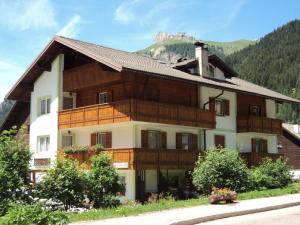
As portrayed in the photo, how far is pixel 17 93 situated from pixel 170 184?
14971 millimetres

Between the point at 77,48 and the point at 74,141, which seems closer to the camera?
the point at 77,48

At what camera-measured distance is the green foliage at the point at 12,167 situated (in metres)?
17.8

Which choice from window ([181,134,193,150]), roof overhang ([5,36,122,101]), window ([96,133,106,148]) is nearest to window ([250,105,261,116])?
window ([181,134,193,150])

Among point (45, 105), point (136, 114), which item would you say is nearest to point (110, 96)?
point (136, 114)

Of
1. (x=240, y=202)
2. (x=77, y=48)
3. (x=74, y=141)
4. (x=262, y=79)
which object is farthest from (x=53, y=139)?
(x=262, y=79)

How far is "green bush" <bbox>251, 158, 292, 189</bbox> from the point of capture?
3038cm

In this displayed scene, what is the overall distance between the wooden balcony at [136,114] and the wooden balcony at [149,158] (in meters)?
1.78

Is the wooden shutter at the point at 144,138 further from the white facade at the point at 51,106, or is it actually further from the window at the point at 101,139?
the white facade at the point at 51,106

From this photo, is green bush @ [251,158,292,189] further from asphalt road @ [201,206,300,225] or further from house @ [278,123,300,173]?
house @ [278,123,300,173]

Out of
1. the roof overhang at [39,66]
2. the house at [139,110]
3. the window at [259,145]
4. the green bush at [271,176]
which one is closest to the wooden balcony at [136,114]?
the house at [139,110]

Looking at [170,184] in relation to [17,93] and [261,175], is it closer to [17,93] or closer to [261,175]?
[261,175]

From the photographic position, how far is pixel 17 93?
39625mm

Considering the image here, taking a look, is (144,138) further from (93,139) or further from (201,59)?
(201,59)

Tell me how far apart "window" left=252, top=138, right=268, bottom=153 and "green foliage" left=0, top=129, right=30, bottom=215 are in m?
25.3
